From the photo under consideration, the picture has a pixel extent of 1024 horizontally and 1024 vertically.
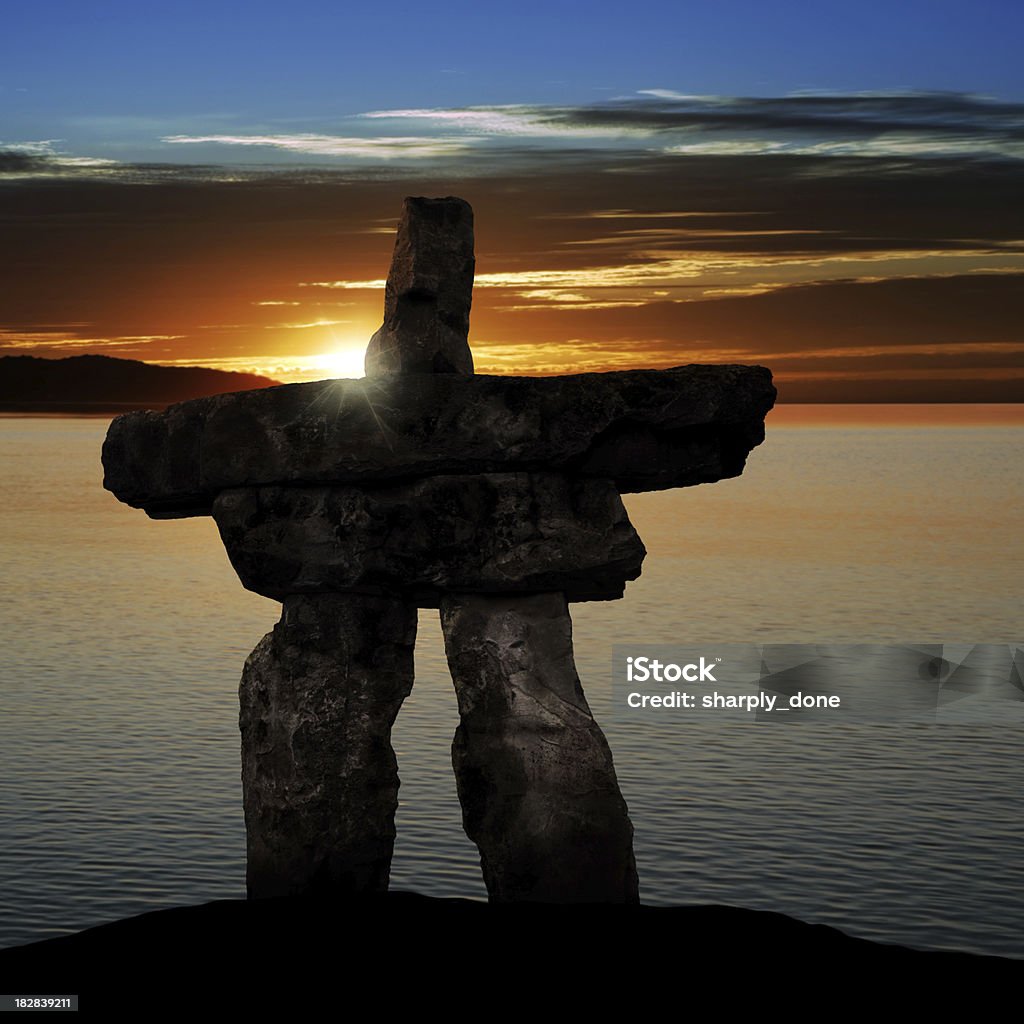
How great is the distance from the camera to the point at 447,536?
11.8 m

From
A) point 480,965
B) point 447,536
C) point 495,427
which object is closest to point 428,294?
point 495,427

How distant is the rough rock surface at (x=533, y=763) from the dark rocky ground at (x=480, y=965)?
33 centimetres

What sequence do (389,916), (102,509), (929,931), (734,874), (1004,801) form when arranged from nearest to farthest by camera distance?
(389,916) → (929,931) → (734,874) → (1004,801) → (102,509)

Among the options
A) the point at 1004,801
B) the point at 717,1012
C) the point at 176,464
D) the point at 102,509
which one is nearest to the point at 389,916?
the point at 717,1012

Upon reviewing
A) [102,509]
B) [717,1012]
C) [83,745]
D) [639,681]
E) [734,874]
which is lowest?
[717,1012]

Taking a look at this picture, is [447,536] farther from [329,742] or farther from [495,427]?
[329,742]

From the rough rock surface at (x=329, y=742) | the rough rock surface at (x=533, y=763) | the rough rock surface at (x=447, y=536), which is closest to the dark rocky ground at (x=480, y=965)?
the rough rock surface at (x=533, y=763)

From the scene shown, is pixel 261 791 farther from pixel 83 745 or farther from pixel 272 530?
pixel 83 745

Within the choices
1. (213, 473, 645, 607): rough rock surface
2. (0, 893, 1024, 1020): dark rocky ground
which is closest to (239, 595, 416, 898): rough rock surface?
(213, 473, 645, 607): rough rock surface

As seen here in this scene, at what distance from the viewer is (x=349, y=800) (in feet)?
40.4

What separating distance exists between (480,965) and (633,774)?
8267mm

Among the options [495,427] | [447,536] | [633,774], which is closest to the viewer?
[495,427]

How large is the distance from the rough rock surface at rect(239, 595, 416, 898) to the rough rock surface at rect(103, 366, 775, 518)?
3.57 feet

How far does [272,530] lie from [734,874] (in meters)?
5.55
